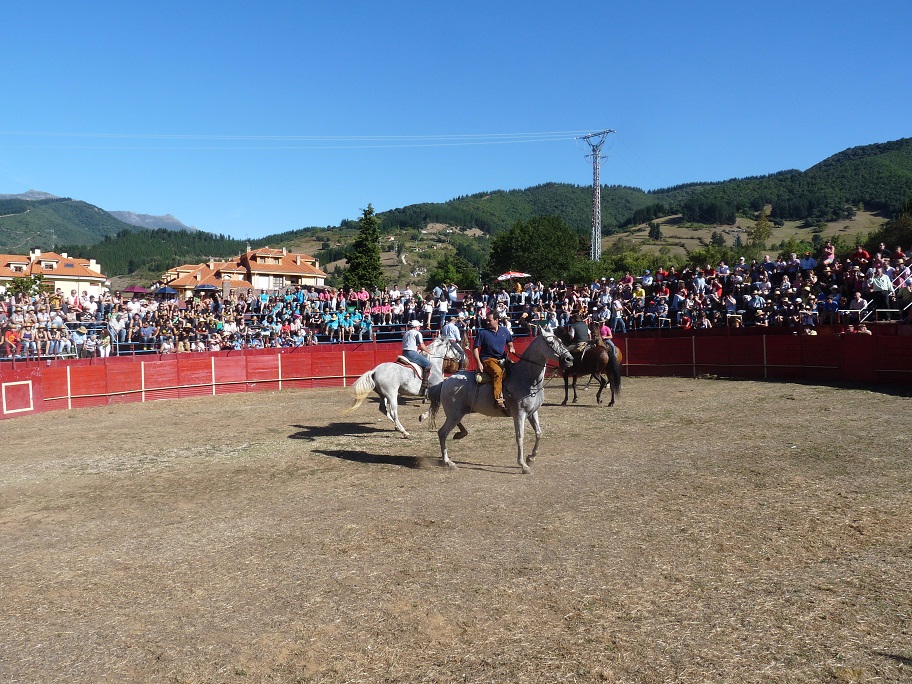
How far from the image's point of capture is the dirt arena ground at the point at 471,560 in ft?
18.5

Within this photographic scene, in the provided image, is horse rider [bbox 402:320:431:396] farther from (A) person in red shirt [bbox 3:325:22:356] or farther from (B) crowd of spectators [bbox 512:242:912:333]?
(A) person in red shirt [bbox 3:325:22:356]

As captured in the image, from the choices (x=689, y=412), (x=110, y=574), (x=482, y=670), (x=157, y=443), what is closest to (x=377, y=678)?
(x=482, y=670)

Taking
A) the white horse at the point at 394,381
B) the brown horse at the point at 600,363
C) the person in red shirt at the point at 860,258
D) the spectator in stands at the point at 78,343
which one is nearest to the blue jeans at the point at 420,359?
the white horse at the point at 394,381

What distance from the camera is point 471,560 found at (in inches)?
304

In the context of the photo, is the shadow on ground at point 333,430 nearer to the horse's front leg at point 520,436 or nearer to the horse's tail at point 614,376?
the horse's front leg at point 520,436

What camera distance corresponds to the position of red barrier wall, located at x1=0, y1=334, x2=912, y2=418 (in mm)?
21859

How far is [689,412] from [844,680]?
12987 millimetres

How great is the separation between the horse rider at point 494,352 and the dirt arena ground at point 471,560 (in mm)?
1476

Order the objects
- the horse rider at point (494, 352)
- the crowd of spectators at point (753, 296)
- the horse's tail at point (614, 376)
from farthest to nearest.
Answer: the crowd of spectators at point (753, 296)
the horse's tail at point (614, 376)
the horse rider at point (494, 352)

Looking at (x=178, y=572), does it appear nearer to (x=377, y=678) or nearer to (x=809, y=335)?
(x=377, y=678)

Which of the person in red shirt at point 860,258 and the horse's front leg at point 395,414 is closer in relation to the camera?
the horse's front leg at point 395,414

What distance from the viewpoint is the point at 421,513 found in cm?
955

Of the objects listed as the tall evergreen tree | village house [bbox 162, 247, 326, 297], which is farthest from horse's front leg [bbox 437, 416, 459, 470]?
village house [bbox 162, 247, 326, 297]

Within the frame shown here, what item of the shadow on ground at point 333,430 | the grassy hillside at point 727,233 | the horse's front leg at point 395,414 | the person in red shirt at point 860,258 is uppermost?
the grassy hillside at point 727,233
